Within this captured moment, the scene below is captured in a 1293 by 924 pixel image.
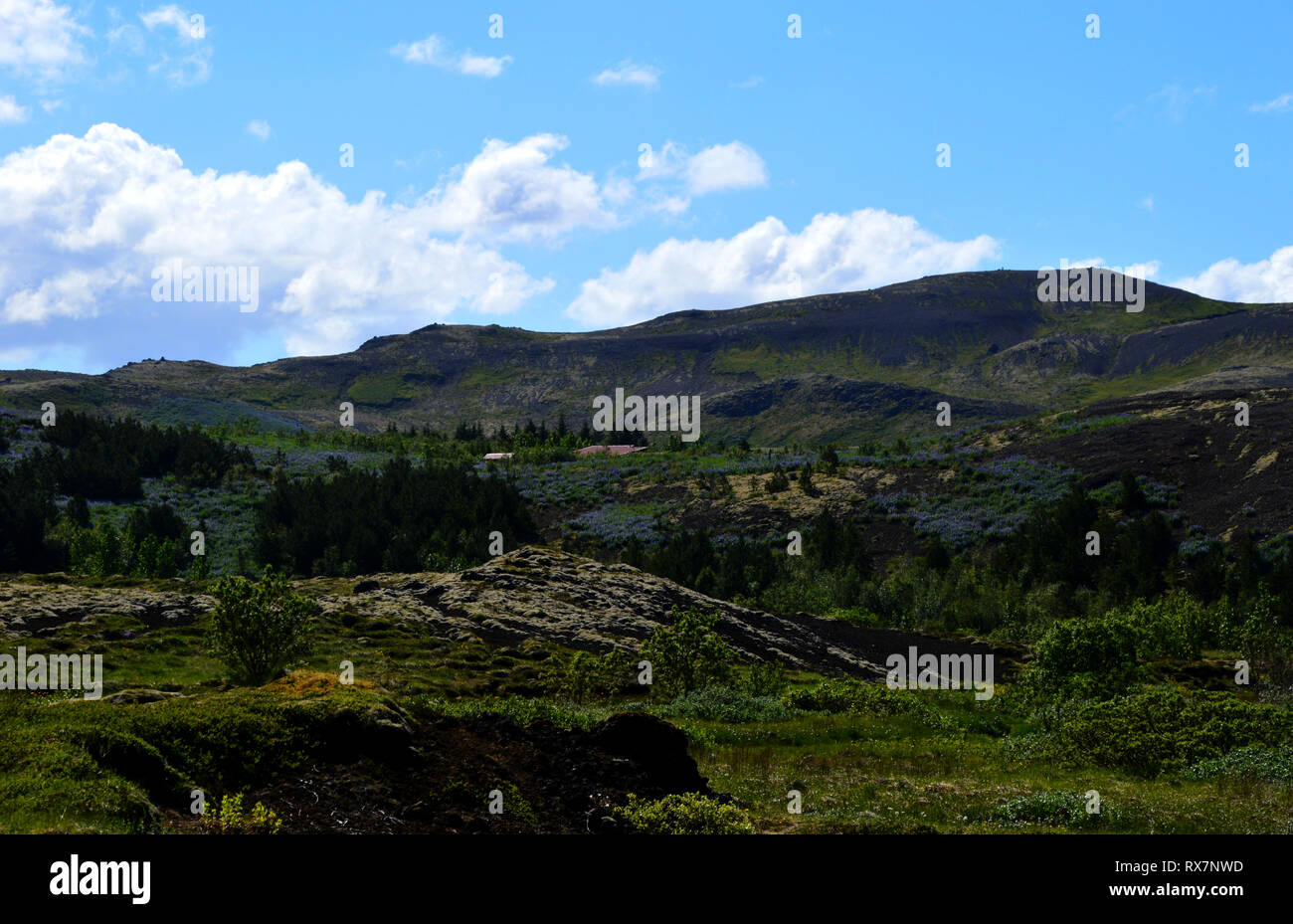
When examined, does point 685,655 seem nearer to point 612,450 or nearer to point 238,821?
point 238,821

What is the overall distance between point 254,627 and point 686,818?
21.4 meters

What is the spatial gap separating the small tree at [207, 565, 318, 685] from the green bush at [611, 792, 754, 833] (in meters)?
20.0

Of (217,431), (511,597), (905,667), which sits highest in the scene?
(217,431)

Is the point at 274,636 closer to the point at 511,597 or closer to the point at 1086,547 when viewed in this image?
the point at 511,597

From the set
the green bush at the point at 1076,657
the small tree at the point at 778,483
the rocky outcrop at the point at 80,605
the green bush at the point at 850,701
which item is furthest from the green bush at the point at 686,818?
the small tree at the point at 778,483

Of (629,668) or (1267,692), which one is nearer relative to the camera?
(1267,692)

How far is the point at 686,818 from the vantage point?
578 inches

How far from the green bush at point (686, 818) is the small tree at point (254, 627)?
20.0 meters

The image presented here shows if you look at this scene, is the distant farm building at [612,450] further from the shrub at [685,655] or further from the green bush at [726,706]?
the green bush at [726,706]

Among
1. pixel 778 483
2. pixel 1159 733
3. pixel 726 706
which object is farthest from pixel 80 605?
pixel 778 483

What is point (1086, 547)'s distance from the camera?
254ft
